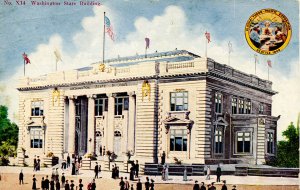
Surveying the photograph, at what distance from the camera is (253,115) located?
18.4 metres

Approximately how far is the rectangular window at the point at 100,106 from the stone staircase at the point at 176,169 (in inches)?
122

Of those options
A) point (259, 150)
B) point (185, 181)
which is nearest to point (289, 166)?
point (259, 150)

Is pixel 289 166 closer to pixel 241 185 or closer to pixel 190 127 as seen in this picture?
pixel 241 185

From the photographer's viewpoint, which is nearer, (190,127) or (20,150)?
(190,127)

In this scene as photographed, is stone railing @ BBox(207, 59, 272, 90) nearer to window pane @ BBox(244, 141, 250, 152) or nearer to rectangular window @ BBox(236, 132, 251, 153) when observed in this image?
rectangular window @ BBox(236, 132, 251, 153)

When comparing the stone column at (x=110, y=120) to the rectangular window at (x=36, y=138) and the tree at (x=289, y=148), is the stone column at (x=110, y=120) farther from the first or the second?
the tree at (x=289, y=148)

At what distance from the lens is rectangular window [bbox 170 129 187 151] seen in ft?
59.8

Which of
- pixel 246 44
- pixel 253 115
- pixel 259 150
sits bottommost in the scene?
pixel 259 150

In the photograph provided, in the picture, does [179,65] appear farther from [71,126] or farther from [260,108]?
[71,126]

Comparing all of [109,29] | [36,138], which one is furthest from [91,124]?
[109,29]

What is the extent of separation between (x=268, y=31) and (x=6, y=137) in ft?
32.1

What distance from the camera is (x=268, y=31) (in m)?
17.5

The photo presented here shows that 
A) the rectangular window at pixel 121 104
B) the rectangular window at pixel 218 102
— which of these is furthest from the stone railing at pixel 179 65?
the rectangular window at pixel 121 104

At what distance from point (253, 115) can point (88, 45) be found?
6235mm
